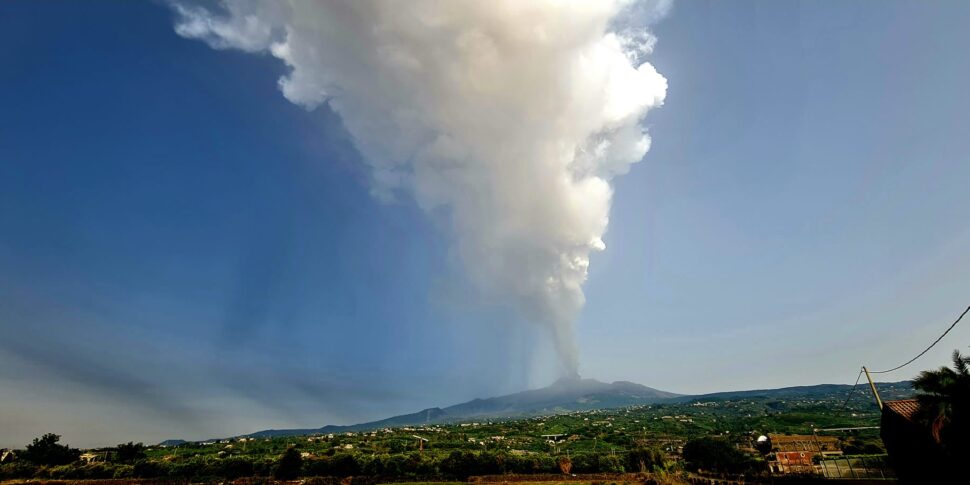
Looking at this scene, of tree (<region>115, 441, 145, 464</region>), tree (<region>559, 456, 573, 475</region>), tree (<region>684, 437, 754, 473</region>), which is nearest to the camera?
tree (<region>559, 456, 573, 475</region>)

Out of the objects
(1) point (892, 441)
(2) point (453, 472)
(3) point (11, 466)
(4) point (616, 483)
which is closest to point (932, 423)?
(1) point (892, 441)

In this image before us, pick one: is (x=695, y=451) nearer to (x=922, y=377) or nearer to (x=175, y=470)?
(x=922, y=377)

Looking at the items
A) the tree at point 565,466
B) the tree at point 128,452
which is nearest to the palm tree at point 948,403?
the tree at point 565,466

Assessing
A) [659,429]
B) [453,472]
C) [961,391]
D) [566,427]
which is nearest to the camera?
[961,391]

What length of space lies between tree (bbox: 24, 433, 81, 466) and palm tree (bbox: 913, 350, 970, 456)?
106 metres

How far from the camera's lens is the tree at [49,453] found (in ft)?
235

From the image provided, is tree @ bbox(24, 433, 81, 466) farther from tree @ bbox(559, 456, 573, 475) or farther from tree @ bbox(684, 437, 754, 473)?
tree @ bbox(684, 437, 754, 473)

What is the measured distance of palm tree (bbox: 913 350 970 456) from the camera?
17.4 m

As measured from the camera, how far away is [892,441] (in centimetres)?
2953

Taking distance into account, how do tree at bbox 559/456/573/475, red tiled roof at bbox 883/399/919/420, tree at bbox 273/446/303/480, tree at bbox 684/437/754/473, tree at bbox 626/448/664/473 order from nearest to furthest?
1. red tiled roof at bbox 883/399/919/420
2. tree at bbox 273/446/303/480
3. tree at bbox 559/456/573/475
4. tree at bbox 684/437/754/473
5. tree at bbox 626/448/664/473

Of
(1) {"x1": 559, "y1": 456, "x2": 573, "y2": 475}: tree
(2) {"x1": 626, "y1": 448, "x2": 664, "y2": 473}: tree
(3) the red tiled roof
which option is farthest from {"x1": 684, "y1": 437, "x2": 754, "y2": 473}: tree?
(3) the red tiled roof

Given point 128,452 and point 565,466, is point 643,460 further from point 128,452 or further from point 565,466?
point 128,452

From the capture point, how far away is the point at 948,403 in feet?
58.1

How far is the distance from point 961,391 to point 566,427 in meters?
134
